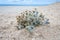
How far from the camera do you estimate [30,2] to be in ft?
19.4

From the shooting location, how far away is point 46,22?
269cm

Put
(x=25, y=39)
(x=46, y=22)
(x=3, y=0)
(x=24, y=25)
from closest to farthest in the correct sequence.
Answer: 1. (x=25, y=39)
2. (x=24, y=25)
3. (x=46, y=22)
4. (x=3, y=0)

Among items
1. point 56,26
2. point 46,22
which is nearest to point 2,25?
point 46,22

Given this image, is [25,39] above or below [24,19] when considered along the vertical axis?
below

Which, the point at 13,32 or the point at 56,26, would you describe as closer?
the point at 13,32

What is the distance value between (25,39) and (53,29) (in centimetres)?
68

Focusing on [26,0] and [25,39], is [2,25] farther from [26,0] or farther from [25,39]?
[26,0]

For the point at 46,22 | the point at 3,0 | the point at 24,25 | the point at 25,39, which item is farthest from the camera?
the point at 3,0

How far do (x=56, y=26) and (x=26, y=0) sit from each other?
352 centimetres

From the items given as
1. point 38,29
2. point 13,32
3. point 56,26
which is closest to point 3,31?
point 13,32

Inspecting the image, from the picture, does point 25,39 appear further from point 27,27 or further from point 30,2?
point 30,2

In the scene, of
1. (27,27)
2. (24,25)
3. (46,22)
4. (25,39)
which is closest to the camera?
(25,39)

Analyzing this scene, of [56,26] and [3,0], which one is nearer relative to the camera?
[56,26]

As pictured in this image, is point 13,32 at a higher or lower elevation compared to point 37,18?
lower
